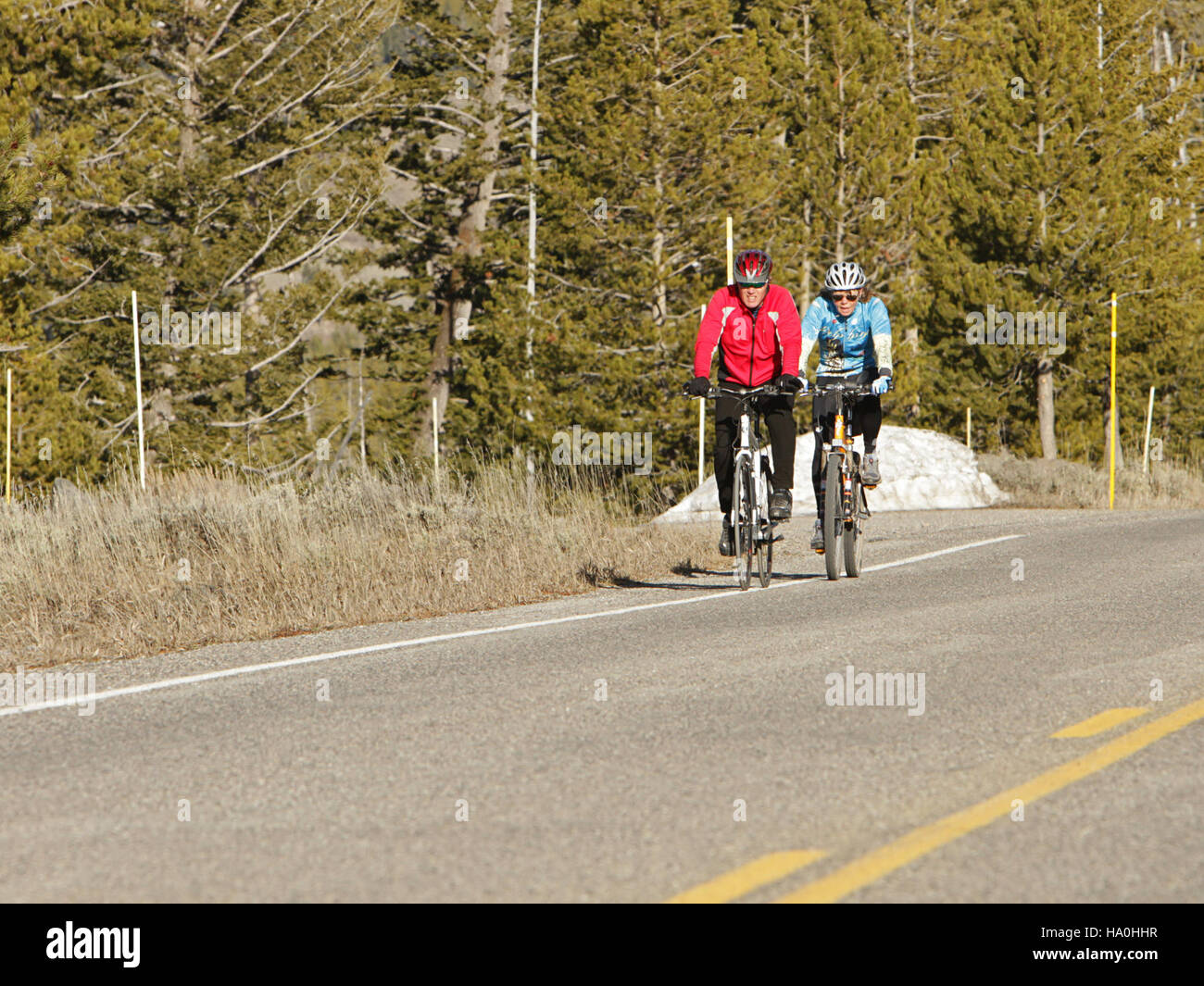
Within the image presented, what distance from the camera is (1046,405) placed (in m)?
39.3

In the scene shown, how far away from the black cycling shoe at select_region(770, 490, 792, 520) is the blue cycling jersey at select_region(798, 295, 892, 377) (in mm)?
1103

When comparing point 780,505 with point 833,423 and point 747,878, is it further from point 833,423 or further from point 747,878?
point 747,878

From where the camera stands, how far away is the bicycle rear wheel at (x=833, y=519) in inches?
430

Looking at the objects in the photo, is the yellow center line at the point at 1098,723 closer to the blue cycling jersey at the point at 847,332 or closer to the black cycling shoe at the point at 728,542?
the black cycling shoe at the point at 728,542

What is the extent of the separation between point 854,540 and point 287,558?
427 cm

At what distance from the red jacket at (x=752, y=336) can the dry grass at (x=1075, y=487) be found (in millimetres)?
12190

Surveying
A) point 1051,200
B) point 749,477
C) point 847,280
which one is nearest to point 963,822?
point 749,477

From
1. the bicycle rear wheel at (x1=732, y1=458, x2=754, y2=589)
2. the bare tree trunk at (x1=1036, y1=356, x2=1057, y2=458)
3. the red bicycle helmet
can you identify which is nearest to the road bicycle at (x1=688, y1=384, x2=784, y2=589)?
the bicycle rear wheel at (x1=732, y1=458, x2=754, y2=589)

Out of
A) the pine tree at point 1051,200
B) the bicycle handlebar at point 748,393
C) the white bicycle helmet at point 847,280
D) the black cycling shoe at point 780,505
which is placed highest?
the pine tree at point 1051,200

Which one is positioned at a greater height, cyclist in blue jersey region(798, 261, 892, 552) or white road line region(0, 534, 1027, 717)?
cyclist in blue jersey region(798, 261, 892, 552)

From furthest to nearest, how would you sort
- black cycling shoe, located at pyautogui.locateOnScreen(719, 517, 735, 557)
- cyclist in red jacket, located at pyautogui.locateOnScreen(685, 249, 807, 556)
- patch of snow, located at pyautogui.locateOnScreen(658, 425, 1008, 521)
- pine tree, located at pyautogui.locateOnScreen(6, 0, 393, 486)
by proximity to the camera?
pine tree, located at pyautogui.locateOnScreen(6, 0, 393, 486), patch of snow, located at pyautogui.locateOnScreen(658, 425, 1008, 521), black cycling shoe, located at pyautogui.locateOnScreen(719, 517, 735, 557), cyclist in red jacket, located at pyautogui.locateOnScreen(685, 249, 807, 556)

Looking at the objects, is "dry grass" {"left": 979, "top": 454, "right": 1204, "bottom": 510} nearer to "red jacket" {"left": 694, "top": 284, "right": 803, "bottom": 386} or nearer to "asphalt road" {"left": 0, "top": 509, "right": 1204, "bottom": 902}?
"red jacket" {"left": 694, "top": 284, "right": 803, "bottom": 386}

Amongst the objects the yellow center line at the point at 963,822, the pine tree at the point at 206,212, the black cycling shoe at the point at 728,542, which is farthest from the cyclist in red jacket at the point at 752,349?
the pine tree at the point at 206,212

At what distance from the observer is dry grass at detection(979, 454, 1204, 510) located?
886 inches
